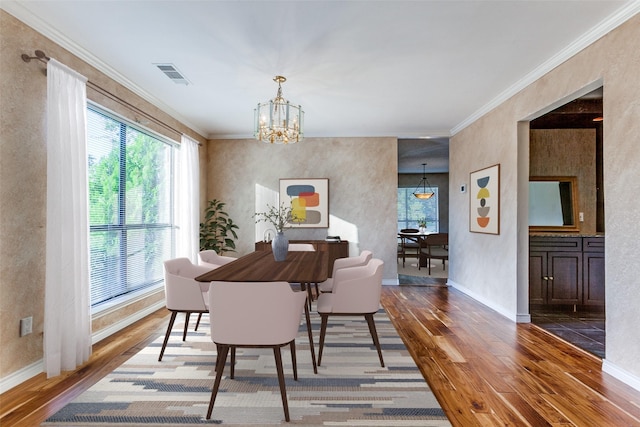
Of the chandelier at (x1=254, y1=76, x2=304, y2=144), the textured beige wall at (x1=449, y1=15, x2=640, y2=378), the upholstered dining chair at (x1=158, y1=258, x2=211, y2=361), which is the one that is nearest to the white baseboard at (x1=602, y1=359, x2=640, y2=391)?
the textured beige wall at (x1=449, y1=15, x2=640, y2=378)

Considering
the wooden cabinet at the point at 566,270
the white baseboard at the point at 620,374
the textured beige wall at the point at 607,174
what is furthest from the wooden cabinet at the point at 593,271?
the white baseboard at the point at 620,374

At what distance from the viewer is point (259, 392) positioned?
222cm

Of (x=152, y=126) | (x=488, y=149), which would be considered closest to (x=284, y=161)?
(x=152, y=126)

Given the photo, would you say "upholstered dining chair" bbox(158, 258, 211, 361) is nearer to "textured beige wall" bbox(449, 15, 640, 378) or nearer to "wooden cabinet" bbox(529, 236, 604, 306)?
"textured beige wall" bbox(449, 15, 640, 378)

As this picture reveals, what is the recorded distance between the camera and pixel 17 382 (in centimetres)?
231

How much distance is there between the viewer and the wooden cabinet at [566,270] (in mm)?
4137

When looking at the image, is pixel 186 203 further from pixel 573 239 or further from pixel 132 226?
pixel 573 239

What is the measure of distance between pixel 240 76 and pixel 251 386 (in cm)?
290

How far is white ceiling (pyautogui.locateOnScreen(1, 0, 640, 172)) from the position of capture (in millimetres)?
2373

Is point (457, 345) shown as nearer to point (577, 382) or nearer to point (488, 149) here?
point (577, 382)

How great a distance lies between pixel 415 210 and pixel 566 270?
289 inches

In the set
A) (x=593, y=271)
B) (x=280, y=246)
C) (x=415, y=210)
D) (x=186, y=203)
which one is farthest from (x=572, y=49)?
(x=415, y=210)

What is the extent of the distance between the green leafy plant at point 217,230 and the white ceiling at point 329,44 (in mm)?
2028

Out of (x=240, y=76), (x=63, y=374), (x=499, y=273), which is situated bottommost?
(x=63, y=374)
